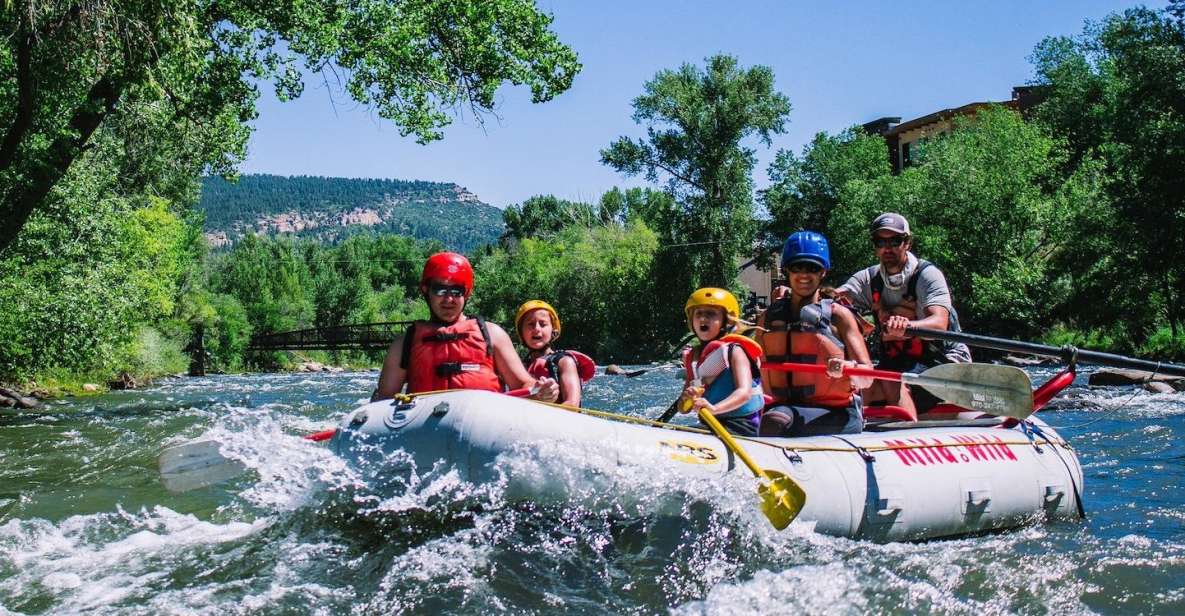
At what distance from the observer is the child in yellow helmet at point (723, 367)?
5.46m

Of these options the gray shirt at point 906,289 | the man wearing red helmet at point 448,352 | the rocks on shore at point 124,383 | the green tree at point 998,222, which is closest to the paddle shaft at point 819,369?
the gray shirt at point 906,289

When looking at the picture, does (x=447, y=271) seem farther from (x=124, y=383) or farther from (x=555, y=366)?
(x=124, y=383)

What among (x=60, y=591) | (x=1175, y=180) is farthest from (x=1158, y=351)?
(x=60, y=591)

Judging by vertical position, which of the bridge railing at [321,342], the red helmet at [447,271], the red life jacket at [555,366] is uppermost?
the red helmet at [447,271]

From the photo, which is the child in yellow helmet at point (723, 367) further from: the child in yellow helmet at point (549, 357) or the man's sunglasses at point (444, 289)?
the man's sunglasses at point (444, 289)

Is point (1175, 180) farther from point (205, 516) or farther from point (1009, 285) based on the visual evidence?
point (205, 516)

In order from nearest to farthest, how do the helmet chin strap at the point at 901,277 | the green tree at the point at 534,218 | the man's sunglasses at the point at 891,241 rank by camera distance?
the man's sunglasses at the point at 891,241, the helmet chin strap at the point at 901,277, the green tree at the point at 534,218

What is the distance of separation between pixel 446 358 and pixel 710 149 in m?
34.5

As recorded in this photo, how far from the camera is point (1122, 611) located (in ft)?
14.8

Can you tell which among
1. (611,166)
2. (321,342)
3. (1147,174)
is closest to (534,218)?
(321,342)

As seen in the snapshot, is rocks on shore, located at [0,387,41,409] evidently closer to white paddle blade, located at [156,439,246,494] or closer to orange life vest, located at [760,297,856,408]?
white paddle blade, located at [156,439,246,494]

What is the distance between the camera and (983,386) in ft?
20.5

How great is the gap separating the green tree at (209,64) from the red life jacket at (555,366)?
586cm

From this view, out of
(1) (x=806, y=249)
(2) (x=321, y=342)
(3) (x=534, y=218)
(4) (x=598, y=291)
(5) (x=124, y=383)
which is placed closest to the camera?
(1) (x=806, y=249)
